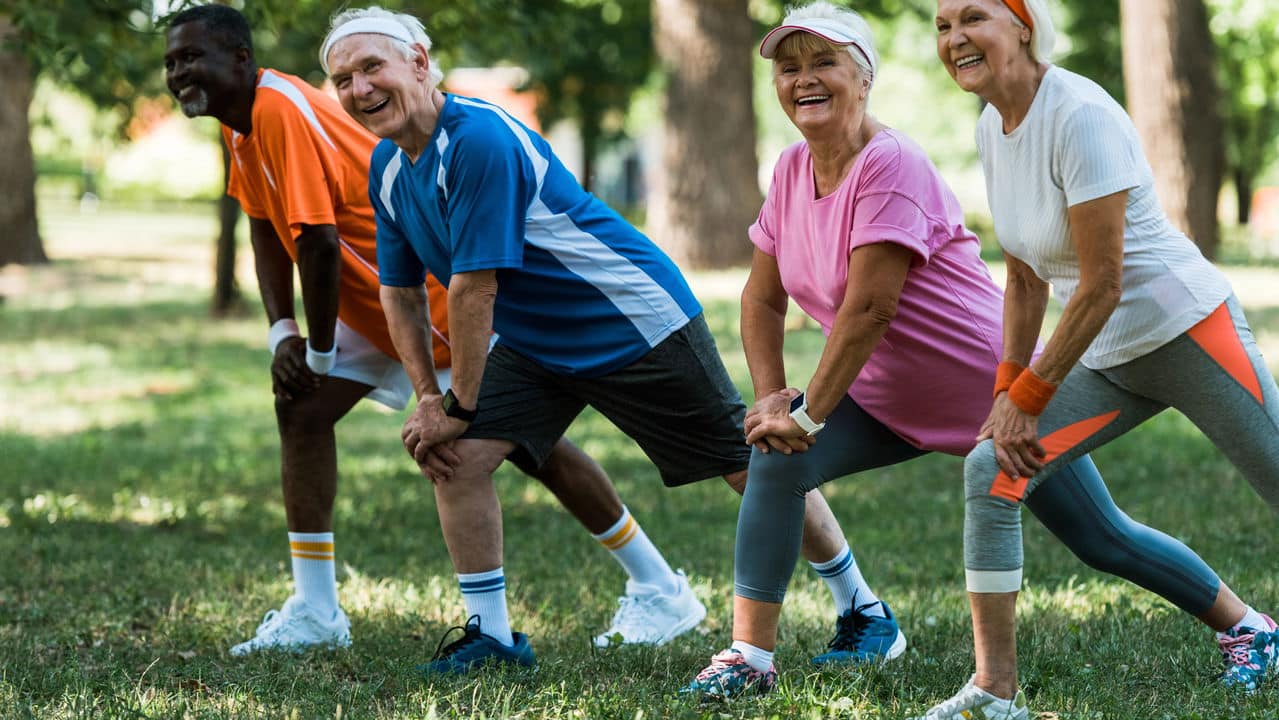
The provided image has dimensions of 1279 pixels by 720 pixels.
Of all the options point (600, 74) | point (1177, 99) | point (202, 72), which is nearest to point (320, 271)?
point (202, 72)

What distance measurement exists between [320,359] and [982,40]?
2609 millimetres

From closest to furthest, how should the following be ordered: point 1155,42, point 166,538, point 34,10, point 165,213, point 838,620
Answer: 1. point 838,620
2. point 34,10
3. point 166,538
4. point 1155,42
5. point 165,213

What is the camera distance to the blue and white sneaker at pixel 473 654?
14.8 feet

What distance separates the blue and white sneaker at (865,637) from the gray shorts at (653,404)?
2.00 feet

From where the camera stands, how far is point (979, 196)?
59469 mm

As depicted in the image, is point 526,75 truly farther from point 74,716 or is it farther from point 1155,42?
point 74,716

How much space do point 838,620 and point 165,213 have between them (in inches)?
2083

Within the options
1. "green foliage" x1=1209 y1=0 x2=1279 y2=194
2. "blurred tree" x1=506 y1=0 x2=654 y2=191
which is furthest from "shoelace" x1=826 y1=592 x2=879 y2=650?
"blurred tree" x1=506 y1=0 x2=654 y2=191

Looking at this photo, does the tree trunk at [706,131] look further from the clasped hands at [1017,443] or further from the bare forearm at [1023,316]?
the clasped hands at [1017,443]

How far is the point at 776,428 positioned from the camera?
4020mm

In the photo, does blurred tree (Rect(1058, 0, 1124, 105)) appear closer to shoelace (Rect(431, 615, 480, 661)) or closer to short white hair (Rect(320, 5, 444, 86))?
short white hair (Rect(320, 5, 444, 86))

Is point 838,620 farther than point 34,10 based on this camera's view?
No

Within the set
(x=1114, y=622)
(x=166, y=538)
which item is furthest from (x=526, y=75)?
(x=1114, y=622)

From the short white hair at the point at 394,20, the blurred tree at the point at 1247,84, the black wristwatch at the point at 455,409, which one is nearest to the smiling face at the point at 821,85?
the short white hair at the point at 394,20
